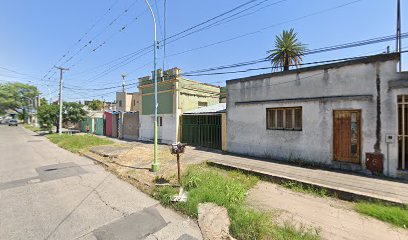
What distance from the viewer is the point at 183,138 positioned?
1429 centimetres

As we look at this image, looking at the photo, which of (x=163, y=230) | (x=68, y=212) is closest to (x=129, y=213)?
(x=163, y=230)

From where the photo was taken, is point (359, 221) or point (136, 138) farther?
point (136, 138)

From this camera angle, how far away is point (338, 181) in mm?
5961

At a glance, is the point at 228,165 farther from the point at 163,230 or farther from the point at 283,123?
the point at 163,230

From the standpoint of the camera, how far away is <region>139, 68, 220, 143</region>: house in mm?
14262

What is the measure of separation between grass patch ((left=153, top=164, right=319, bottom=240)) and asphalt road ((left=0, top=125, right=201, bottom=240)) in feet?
1.24

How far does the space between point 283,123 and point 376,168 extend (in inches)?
137

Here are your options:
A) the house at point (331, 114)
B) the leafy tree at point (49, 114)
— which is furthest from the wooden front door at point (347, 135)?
the leafy tree at point (49, 114)

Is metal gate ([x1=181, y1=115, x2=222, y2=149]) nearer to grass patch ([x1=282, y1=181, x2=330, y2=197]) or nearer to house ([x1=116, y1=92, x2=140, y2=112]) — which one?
grass patch ([x1=282, y1=181, x2=330, y2=197])

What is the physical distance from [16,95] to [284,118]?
241ft

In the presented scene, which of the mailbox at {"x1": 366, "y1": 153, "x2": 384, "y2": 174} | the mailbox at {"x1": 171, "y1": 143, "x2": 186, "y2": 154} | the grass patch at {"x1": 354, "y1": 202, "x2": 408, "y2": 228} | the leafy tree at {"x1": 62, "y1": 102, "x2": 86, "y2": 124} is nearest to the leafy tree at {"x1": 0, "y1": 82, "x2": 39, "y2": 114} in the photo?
the leafy tree at {"x1": 62, "y1": 102, "x2": 86, "y2": 124}

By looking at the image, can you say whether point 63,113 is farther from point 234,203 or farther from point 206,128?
point 234,203

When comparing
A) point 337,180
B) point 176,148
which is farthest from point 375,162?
point 176,148

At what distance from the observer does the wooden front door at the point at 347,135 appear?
6.93 metres
